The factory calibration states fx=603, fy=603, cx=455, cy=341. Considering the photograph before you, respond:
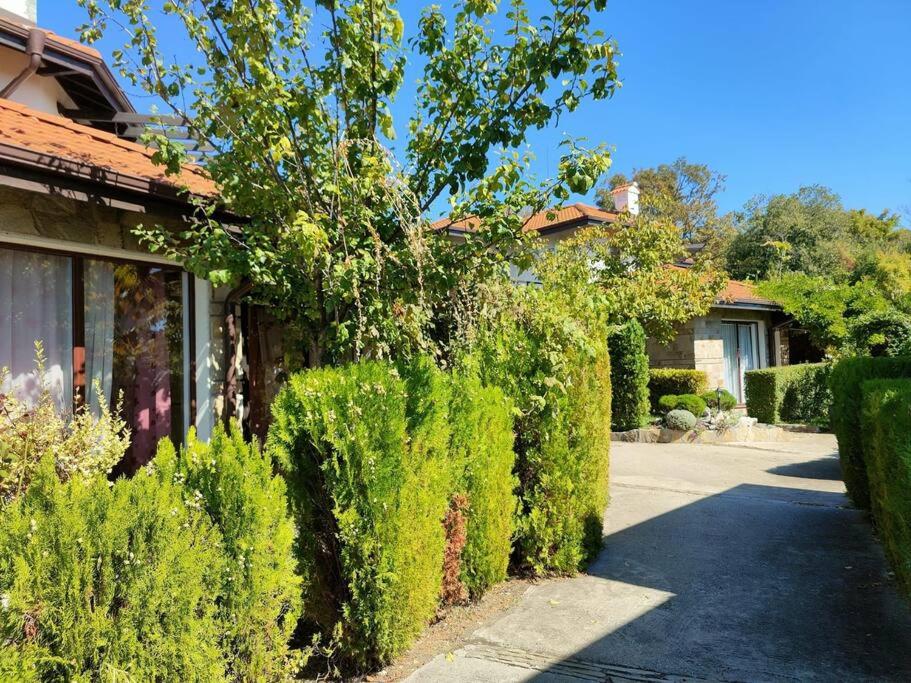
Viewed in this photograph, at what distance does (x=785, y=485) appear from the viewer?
902 centimetres

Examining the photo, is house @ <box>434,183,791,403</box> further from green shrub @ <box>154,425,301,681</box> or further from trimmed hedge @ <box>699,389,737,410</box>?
green shrub @ <box>154,425,301,681</box>

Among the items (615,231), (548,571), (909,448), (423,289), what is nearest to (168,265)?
(423,289)

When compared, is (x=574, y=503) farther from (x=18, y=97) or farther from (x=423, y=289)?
(x=18, y=97)

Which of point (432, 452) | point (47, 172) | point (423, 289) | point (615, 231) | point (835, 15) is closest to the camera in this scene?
point (432, 452)

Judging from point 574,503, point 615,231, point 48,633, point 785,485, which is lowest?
point 785,485

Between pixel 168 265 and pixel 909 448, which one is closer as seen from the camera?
pixel 909 448

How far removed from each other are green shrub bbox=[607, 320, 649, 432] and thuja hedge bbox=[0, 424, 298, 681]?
12.6m

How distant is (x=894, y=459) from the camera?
379 centimetres

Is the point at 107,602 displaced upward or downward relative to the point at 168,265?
downward

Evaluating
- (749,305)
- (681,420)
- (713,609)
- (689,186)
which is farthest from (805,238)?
(713,609)

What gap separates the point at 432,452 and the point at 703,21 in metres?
11.6

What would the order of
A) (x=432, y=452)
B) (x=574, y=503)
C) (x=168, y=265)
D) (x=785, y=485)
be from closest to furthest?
(x=432, y=452)
(x=574, y=503)
(x=168, y=265)
(x=785, y=485)

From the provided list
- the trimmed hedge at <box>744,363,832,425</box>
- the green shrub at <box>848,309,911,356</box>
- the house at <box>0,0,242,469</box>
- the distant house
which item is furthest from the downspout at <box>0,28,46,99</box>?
the trimmed hedge at <box>744,363,832,425</box>

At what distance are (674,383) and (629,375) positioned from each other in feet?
9.08
